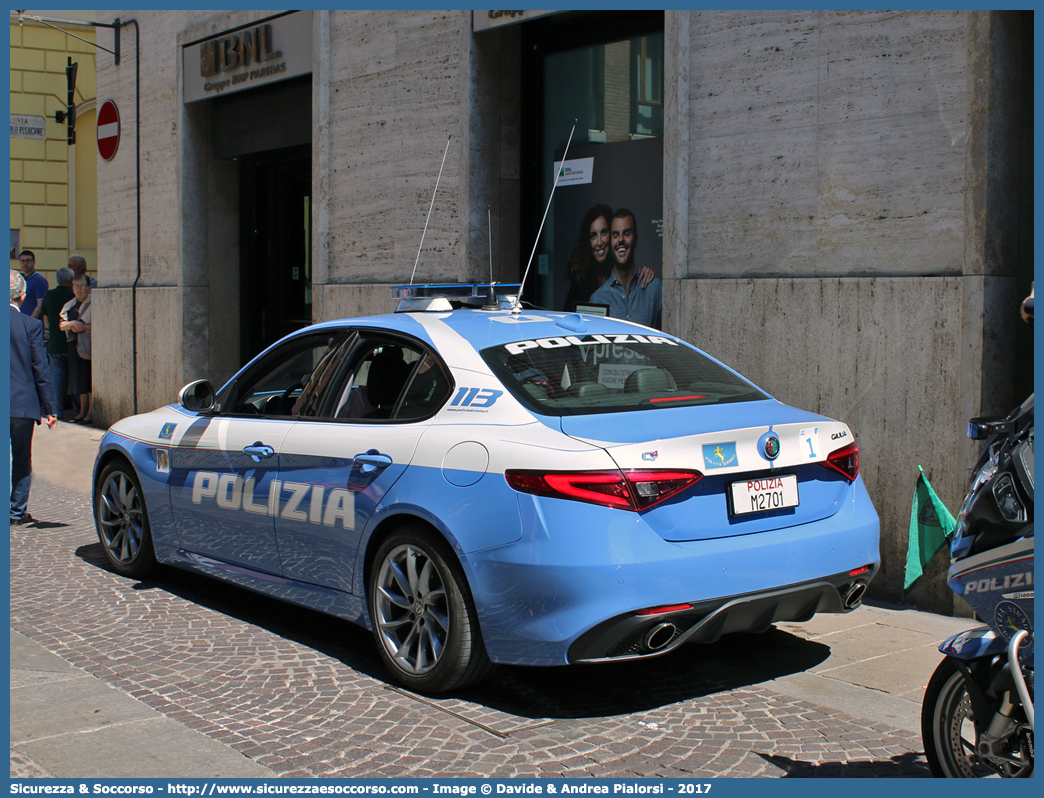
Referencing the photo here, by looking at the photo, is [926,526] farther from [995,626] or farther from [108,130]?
[108,130]

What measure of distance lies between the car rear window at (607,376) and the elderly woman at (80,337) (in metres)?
11.8

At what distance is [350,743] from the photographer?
4.02m

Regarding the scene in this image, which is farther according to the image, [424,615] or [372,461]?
[372,461]

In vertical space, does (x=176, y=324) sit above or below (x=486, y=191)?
below

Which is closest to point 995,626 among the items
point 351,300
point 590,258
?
point 590,258

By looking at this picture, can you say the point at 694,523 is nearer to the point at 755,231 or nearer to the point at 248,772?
the point at 248,772

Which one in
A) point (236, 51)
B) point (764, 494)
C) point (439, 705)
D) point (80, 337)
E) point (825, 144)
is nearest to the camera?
point (764, 494)

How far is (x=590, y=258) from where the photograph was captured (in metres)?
9.40

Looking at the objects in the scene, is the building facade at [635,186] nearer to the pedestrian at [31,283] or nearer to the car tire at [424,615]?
the pedestrian at [31,283]

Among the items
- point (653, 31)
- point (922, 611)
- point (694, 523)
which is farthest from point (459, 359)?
point (653, 31)

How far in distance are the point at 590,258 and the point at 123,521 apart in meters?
4.34

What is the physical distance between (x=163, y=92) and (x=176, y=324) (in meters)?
2.82

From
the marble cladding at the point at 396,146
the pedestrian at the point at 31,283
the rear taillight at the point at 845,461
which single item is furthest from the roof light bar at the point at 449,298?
the pedestrian at the point at 31,283

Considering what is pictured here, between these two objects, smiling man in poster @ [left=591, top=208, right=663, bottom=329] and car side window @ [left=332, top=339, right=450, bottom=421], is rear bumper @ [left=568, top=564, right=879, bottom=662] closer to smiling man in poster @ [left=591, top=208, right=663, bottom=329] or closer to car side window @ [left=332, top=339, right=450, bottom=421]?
car side window @ [left=332, top=339, right=450, bottom=421]
